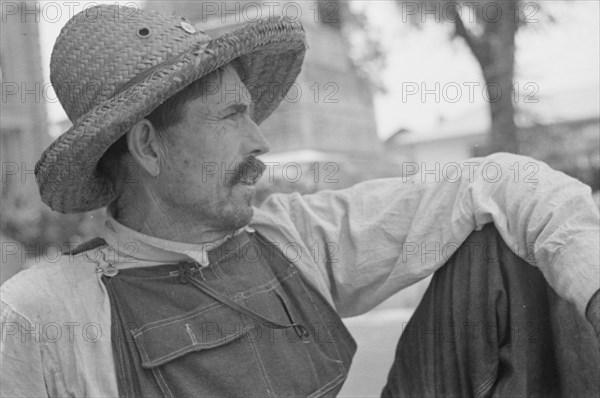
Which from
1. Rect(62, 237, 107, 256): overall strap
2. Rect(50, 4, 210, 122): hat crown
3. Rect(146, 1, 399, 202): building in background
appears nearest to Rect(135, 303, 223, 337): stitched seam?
Rect(62, 237, 107, 256): overall strap

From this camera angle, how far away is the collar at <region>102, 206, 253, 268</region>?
5.71 ft

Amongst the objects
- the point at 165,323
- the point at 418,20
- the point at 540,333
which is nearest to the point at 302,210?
the point at 165,323

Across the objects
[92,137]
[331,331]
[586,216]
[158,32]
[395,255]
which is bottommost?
[331,331]

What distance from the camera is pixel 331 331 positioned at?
1.85m

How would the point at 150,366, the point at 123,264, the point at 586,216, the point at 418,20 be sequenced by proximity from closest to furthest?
the point at 586,216, the point at 150,366, the point at 123,264, the point at 418,20

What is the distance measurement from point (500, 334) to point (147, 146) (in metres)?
0.85

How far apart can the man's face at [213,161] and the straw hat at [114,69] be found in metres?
0.11

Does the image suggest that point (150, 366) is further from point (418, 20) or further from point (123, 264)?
point (418, 20)

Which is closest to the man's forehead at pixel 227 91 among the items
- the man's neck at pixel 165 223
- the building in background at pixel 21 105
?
the man's neck at pixel 165 223

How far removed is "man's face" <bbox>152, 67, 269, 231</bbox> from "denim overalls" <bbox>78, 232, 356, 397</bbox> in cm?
13

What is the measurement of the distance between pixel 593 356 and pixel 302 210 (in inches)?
28.0

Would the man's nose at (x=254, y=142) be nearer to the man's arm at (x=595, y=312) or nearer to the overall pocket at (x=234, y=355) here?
the overall pocket at (x=234, y=355)

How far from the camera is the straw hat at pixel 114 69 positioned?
1606 millimetres

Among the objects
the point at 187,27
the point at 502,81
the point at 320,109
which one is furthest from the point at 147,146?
the point at 502,81
